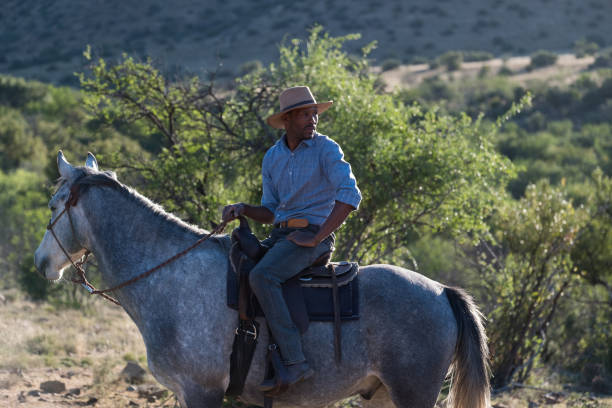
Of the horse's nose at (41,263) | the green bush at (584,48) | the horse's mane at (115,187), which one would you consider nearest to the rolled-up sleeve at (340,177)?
the horse's mane at (115,187)

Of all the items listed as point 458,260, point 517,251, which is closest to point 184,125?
point 517,251

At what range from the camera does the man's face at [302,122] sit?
435 centimetres

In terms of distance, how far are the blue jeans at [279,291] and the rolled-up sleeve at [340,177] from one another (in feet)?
1.63

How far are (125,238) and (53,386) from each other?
14.8 ft

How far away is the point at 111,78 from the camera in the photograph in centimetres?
955

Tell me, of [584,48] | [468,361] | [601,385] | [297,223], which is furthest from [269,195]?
[584,48]

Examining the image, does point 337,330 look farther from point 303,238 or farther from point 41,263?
point 41,263

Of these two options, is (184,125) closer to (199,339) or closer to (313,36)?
(313,36)

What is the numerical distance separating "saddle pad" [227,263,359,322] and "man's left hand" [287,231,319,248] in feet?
1.10

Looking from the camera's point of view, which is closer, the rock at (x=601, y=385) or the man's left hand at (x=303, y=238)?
the man's left hand at (x=303, y=238)

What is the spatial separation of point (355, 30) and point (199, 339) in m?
55.9

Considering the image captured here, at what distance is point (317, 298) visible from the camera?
4.35 m

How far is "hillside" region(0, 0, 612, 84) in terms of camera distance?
54.2 metres

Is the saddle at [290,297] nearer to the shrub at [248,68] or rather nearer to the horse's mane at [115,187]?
the horse's mane at [115,187]
